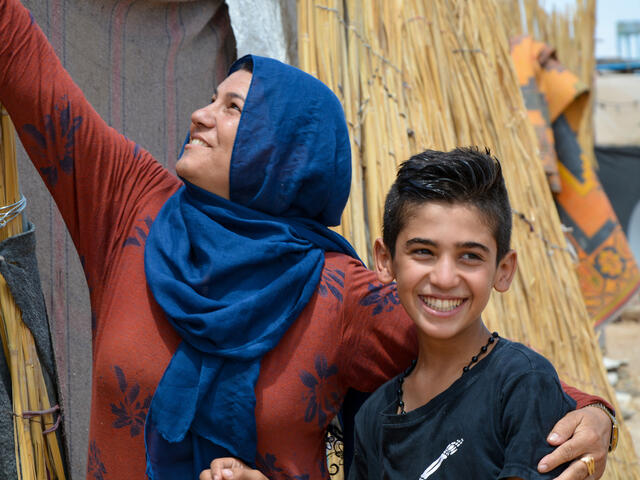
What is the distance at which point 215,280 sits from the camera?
1.41m

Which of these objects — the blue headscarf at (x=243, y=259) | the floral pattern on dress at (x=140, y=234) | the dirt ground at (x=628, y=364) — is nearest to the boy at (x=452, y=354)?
the blue headscarf at (x=243, y=259)

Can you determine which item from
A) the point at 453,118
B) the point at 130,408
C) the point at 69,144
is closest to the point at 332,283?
the point at 130,408

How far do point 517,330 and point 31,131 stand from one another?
1.57 meters

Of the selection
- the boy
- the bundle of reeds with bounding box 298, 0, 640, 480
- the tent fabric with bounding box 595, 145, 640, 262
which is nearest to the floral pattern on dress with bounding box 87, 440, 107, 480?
the boy

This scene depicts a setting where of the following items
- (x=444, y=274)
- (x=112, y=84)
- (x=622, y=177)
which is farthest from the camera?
(x=622, y=177)

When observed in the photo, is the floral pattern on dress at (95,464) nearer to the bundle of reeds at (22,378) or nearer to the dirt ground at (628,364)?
the bundle of reeds at (22,378)

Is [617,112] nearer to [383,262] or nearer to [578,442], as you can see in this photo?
[383,262]

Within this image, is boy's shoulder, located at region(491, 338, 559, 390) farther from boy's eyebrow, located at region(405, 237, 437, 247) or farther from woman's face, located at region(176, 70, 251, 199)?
woman's face, located at region(176, 70, 251, 199)

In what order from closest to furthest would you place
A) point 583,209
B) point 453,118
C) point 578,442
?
point 578,442 → point 453,118 → point 583,209

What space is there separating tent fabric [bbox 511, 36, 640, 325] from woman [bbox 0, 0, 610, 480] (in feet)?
9.63

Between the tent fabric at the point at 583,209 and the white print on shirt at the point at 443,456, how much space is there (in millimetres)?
3118

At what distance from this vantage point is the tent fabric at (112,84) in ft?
6.27

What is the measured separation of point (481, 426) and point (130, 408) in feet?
1.87

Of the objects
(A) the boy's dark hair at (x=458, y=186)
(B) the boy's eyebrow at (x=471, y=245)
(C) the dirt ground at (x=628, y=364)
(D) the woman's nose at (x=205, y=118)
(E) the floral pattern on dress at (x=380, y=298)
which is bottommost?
(C) the dirt ground at (x=628, y=364)
